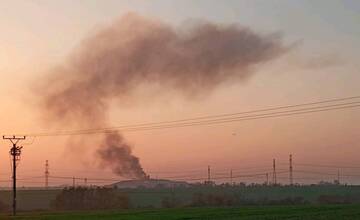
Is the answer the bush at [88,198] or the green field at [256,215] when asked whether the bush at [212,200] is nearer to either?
the bush at [88,198]

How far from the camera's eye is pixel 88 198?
138m

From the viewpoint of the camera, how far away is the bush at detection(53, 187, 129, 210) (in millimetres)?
136500

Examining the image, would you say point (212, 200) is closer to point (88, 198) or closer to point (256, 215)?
point (88, 198)

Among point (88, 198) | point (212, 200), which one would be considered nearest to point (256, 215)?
point (212, 200)

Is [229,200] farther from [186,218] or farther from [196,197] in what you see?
[186,218]

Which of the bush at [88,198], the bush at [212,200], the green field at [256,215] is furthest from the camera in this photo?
the bush at [88,198]

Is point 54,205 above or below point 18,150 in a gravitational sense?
below

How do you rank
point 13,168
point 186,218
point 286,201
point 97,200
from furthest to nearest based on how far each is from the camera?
point 97,200, point 286,201, point 13,168, point 186,218

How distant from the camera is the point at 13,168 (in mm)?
97688

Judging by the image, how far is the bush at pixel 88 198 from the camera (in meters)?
136

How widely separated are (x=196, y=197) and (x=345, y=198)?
103 feet

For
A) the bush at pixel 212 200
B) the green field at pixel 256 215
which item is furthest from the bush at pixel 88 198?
the green field at pixel 256 215

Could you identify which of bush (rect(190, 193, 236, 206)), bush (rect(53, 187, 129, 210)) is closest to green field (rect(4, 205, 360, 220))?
bush (rect(190, 193, 236, 206))

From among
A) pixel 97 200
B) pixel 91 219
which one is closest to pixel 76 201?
pixel 97 200
